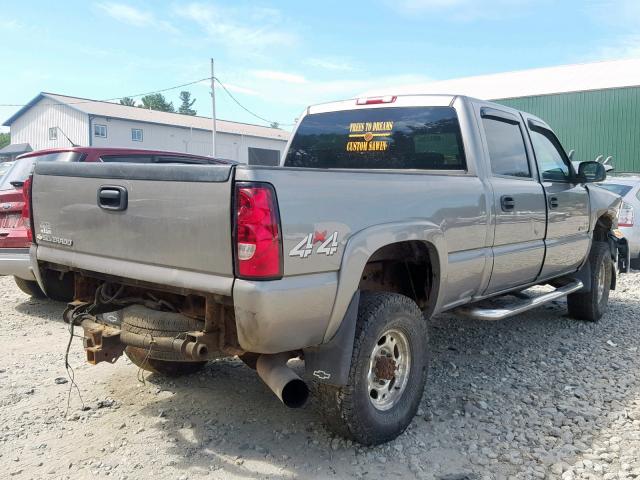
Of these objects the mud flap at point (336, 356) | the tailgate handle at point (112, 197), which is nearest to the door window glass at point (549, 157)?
the mud flap at point (336, 356)

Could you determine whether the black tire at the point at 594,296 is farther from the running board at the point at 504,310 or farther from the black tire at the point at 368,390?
the black tire at the point at 368,390

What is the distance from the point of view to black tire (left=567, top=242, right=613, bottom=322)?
5988 millimetres

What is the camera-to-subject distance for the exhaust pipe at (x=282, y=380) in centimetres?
281

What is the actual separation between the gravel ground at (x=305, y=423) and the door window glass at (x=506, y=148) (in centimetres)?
161

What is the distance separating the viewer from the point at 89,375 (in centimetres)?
430

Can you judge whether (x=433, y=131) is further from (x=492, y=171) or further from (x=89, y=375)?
(x=89, y=375)

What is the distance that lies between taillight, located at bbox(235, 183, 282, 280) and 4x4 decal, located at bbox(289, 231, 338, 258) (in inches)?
4.4

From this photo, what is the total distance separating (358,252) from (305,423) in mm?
1263

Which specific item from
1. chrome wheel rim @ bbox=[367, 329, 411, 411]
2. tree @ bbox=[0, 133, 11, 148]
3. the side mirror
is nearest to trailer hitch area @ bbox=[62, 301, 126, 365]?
chrome wheel rim @ bbox=[367, 329, 411, 411]

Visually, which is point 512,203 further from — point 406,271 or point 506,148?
point 406,271

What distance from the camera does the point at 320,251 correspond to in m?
2.73

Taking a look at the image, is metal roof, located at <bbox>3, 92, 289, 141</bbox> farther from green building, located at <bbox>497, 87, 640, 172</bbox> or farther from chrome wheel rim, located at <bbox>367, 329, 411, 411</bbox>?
chrome wheel rim, located at <bbox>367, 329, 411, 411</bbox>

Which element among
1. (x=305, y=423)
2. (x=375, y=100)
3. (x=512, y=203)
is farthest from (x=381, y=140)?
(x=305, y=423)

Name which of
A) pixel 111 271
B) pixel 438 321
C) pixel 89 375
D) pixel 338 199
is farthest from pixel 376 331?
pixel 438 321
